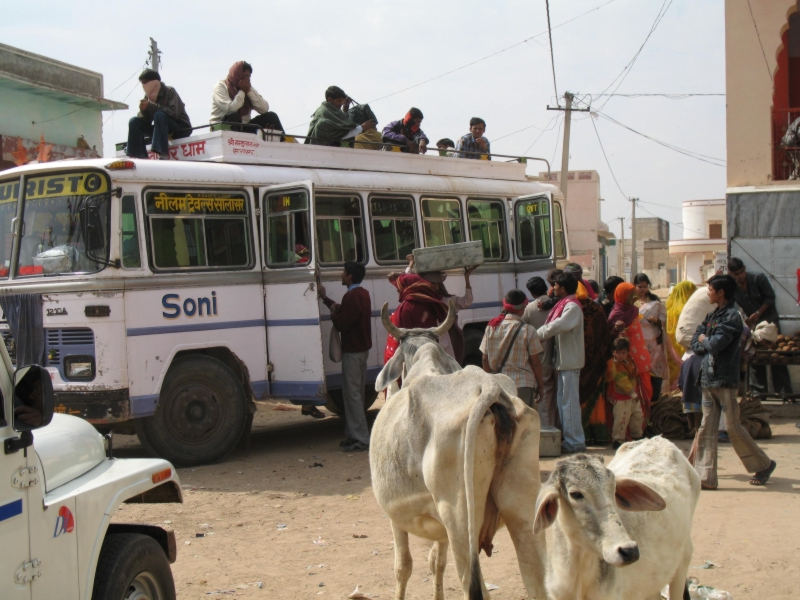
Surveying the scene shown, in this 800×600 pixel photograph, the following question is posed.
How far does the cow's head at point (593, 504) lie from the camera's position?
3.24 m

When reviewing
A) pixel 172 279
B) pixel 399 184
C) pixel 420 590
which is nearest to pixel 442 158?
pixel 399 184

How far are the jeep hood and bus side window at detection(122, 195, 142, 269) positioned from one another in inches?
164

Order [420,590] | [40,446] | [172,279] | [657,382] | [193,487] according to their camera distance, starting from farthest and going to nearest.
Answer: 1. [657,382]
2. [172,279]
3. [193,487]
4. [420,590]
5. [40,446]

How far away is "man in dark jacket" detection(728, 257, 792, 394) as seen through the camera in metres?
11.1

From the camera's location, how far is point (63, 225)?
7.92 m

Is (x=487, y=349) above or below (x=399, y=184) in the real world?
below

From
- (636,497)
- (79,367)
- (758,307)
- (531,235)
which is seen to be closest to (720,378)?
(636,497)

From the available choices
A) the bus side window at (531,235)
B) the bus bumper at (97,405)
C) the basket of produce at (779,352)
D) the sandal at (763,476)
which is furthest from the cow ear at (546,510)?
the bus side window at (531,235)

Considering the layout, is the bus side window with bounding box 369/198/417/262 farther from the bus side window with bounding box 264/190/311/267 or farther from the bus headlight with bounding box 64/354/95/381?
the bus headlight with bounding box 64/354/95/381

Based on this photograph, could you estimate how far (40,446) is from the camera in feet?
11.3

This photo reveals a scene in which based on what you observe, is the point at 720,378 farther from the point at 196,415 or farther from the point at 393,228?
the point at 196,415

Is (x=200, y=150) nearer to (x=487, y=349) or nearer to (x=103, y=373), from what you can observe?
(x=103, y=373)

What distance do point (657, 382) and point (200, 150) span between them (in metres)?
5.97

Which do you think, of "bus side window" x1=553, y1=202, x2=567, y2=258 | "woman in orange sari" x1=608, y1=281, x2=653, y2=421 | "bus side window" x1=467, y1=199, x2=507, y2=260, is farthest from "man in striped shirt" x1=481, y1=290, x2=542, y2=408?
"bus side window" x1=553, y1=202, x2=567, y2=258
